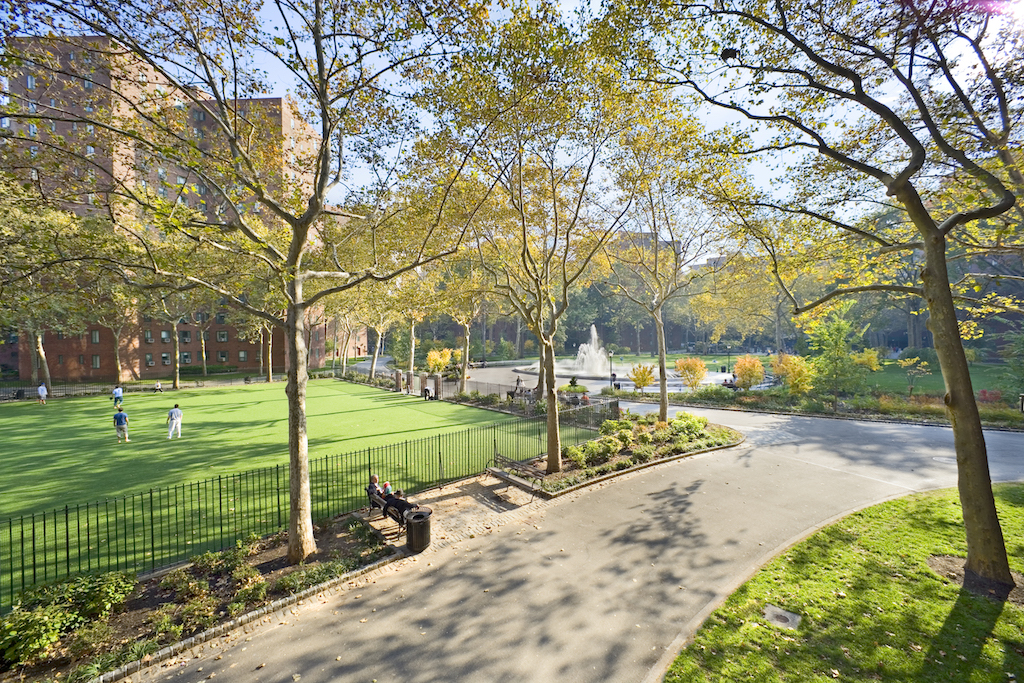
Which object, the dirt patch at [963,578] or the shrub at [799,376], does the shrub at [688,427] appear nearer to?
the dirt patch at [963,578]

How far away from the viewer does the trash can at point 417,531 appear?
346 inches

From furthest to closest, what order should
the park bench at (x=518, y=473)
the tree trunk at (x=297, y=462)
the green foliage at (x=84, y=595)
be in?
the park bench at (x=518, y=473) < the tree trunk at (x=297, y=462) < the green foliage at (x=84, y=595)

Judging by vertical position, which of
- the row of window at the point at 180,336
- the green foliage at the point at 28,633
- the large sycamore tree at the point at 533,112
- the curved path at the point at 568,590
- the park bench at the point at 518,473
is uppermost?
the large sycamore tree at the point at 533,112

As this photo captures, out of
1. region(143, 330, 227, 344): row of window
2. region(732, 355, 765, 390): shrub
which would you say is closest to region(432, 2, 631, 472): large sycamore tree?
region(732, 355, 765, 390): shrub

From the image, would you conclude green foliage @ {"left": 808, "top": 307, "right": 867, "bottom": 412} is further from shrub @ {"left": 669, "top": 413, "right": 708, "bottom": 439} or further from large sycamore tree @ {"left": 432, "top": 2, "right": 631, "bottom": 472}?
large sycamore tree @ {"left": 432, "top": 2, "right": 631, "bottom": 472}

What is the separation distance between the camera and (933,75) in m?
9.01

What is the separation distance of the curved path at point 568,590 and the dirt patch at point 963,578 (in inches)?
83.7

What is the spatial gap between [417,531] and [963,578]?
390 inches

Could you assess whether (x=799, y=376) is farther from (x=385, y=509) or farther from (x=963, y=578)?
(x=385, y=509)

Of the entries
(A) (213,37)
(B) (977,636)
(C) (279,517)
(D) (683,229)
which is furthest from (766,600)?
(D) (683,229)

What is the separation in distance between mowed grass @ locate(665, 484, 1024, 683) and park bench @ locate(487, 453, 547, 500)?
5.89 meters

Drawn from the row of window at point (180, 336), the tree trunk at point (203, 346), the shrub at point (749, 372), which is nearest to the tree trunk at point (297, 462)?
the shrub at point (749, 372)

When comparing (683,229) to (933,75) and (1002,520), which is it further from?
(1002,520)

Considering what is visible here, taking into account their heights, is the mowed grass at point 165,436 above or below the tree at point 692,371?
below
